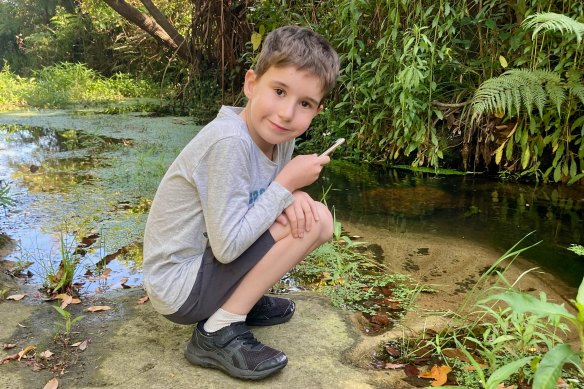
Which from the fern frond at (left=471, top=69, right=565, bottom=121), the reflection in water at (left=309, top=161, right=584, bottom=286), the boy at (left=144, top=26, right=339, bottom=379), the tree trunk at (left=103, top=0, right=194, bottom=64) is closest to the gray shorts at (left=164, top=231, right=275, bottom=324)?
the boy at (left=144, top=26, right=339, bottom=379)

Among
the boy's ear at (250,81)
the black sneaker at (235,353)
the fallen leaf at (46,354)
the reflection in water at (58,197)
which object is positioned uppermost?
the boy's ear at (250,81)

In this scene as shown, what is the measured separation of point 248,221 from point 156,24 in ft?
19.8

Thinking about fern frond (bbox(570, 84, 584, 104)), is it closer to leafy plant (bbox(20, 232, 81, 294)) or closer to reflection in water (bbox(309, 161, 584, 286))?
reflection in water (bbox(309, 161, 584, 286))

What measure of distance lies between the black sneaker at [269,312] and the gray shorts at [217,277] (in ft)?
0.89

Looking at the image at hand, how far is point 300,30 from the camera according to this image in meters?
1.60

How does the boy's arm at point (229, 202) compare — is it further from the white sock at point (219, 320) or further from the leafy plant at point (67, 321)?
the leafy plant at point (67, 321)

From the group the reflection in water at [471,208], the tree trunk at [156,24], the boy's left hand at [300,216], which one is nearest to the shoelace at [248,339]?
the boy's left hand at [300,216]

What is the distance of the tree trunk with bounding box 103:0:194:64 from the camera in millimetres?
6383

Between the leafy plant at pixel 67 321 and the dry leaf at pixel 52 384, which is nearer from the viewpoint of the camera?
the dry leaf at pixel 52 384

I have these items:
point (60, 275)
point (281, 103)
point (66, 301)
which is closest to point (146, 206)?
point (60, 275)

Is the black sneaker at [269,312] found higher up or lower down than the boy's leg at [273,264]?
lower down

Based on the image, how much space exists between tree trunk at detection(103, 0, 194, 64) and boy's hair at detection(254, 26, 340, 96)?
5032 millimetres

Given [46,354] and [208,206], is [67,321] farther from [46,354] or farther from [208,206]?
[208,206]

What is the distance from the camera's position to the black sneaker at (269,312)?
1.77 meters
